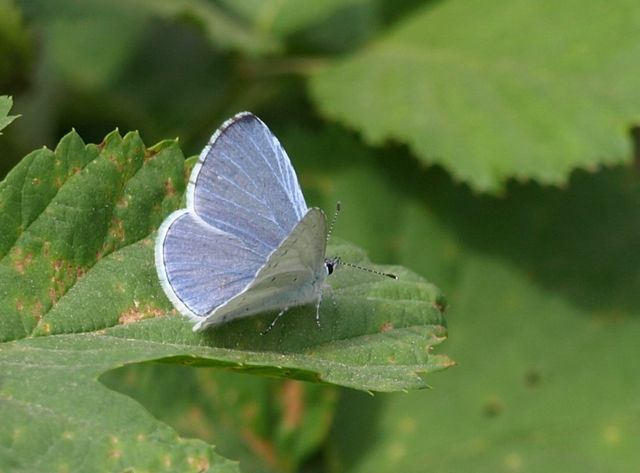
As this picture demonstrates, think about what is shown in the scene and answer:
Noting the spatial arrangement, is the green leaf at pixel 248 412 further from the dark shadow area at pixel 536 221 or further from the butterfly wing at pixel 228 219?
the butterfly wing at pixel 228 219

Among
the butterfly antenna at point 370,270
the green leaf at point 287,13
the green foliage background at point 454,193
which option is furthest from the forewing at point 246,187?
the green leaf at point 287,13

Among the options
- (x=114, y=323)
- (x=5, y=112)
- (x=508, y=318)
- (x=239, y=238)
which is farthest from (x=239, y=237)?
(x=508, y=318)

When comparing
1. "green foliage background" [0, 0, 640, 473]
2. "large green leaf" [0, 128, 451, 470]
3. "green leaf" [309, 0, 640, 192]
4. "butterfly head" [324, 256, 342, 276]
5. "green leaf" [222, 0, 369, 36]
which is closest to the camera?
"large green leaf" [0, 128, 451, 470]

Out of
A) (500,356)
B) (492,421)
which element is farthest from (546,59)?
(492,421)

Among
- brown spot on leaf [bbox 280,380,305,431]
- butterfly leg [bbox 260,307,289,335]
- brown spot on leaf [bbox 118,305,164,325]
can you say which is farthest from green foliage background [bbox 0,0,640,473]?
brown spot on leaf [bbox 118,305,164,325]

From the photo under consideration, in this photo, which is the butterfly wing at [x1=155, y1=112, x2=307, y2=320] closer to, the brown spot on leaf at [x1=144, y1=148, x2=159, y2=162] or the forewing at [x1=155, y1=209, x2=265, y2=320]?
the forewing at [x1=155, y1=209, x2=265, y2=320]

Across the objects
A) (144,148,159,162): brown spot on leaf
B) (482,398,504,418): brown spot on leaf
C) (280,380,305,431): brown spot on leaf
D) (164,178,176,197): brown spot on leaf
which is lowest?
(482,398,504,418): brown spot on leaf
